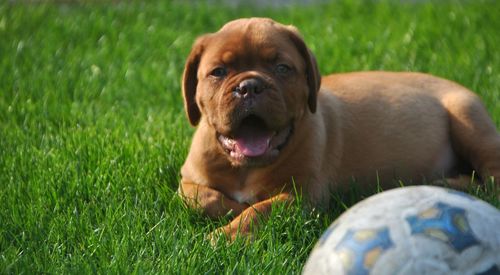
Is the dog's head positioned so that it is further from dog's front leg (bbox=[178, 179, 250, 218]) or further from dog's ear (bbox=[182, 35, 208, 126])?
dog's front leg (bbox=[178, 179, 250, 218])

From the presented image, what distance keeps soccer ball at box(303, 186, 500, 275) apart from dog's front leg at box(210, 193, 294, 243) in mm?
1089

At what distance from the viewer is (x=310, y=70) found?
4.82 m

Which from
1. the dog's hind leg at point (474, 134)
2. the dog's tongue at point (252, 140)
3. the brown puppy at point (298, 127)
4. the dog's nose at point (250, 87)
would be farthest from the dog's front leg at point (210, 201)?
the dog's hind leg at point (474, 134)

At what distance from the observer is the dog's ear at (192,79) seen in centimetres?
485

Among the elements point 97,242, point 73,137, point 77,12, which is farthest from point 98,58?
point 97,242

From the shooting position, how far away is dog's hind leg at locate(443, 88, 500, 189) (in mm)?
5352

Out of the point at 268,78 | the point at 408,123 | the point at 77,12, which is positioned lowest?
the point at 77,12

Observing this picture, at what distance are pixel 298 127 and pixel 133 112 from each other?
206cm

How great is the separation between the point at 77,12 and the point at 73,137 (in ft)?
12.8

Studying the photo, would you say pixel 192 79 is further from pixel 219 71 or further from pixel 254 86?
pixel 254 86

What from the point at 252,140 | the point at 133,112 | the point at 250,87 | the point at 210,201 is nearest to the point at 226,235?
the point at 210,201

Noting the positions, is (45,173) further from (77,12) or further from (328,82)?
(77,12)

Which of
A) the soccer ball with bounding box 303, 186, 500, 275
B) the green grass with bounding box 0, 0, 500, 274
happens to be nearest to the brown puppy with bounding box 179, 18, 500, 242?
the green grass with bounding box 0, 0, 500, 274

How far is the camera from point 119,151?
5.47m
